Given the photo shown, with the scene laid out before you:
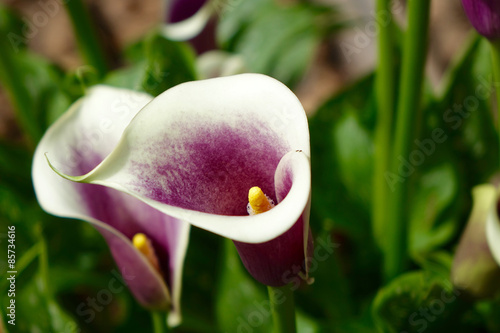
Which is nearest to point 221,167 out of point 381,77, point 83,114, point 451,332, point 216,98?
point 216,98

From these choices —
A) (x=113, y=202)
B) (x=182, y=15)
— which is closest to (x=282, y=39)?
(x=182, y=15)

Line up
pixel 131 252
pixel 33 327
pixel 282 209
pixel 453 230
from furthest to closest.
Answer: pixel 453 230 → pixel 33 327 → pixel 131 252 → pixel 282 209

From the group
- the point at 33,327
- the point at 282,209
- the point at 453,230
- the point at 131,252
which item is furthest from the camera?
the point at 453,230

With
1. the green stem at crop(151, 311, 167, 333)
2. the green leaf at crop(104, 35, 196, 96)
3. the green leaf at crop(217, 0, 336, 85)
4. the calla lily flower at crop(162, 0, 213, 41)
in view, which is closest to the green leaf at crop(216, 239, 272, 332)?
the green stem at crop(151, 311, 167, 333)

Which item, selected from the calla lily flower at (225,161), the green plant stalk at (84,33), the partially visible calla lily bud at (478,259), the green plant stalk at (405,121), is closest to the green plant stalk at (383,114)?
the green plant stalk at (405,121)

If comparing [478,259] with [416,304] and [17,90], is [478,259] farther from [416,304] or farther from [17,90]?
[17,90]

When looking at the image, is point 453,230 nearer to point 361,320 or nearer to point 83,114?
point 361,320

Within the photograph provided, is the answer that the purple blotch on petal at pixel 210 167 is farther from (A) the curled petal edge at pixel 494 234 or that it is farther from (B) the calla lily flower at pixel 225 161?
(A) the curled petal edge at pixel 494 234
